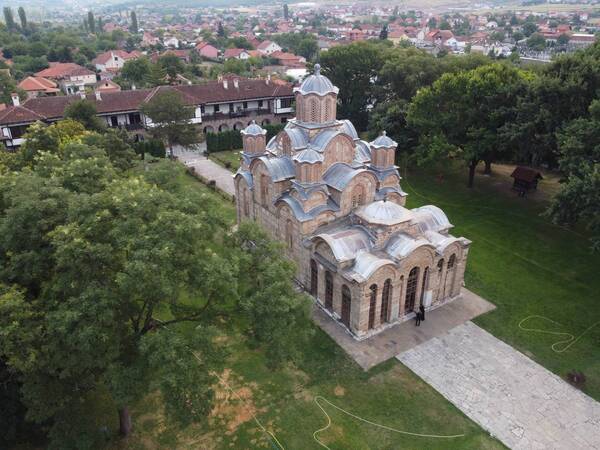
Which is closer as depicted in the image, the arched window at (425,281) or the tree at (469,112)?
the arched window at (425,281)

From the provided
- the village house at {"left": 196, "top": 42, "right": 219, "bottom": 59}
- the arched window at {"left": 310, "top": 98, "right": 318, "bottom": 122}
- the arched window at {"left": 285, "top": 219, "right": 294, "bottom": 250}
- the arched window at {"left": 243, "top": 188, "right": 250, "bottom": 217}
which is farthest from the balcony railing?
the village house at {"left": 196, "top": 42, "right": 219, "bottom": 59}

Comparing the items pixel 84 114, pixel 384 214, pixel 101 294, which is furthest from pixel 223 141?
pixel 101 294

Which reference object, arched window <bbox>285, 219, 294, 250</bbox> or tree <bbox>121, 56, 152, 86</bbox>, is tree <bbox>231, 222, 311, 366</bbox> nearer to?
arched window <bbox>285, 219, 294, 250</bbox>

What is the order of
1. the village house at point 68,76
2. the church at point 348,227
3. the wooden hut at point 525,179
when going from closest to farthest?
1. the church at point 348,227
2. the wooden hut at point 525,179
3. the village house at point 68,76

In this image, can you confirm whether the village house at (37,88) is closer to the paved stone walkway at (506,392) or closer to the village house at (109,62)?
the village house at (109,62)

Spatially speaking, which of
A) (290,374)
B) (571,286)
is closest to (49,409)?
(290,374)

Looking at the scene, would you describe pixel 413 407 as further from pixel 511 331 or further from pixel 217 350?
pixel 217 350

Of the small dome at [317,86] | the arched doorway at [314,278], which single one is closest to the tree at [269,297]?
the arched doorway at [314,278]
